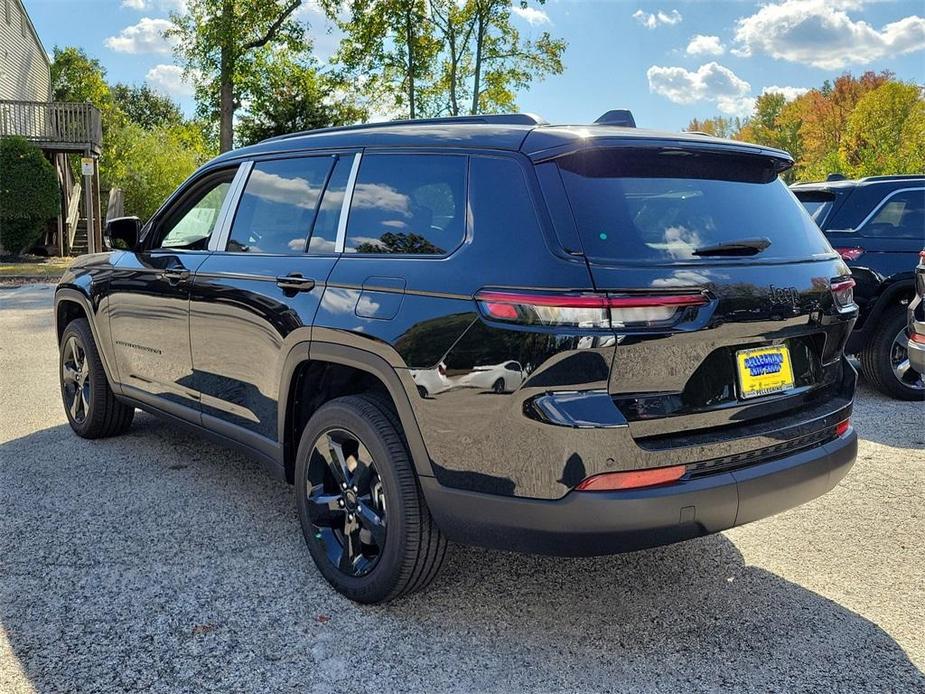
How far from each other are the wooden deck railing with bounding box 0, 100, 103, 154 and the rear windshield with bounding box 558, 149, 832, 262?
927 inches

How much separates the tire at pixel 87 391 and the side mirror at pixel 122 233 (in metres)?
0.79

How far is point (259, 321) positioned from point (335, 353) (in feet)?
2.12

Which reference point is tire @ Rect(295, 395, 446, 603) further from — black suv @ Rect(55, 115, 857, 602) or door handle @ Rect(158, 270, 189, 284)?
door handle @ Rect(158, 270, 189, 284)

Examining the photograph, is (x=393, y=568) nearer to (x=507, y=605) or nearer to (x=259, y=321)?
(x=507, y=605)

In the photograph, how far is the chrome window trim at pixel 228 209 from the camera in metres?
4.16

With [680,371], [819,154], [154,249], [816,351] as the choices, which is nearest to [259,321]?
[154,249]

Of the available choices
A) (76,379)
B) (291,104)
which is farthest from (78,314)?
(291,104)

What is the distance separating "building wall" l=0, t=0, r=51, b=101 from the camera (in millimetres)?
27631

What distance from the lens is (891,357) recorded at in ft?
22.5

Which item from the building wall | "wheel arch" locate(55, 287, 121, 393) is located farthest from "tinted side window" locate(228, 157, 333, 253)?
the building wall

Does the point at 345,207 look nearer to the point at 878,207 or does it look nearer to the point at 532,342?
the point at 532,342

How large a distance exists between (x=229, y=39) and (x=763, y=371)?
89.5 ft

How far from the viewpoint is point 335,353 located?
10.5ft

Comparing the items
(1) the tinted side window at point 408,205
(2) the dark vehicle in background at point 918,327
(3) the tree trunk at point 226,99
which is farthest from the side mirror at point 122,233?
(3) the tree trunk at point 226,99
